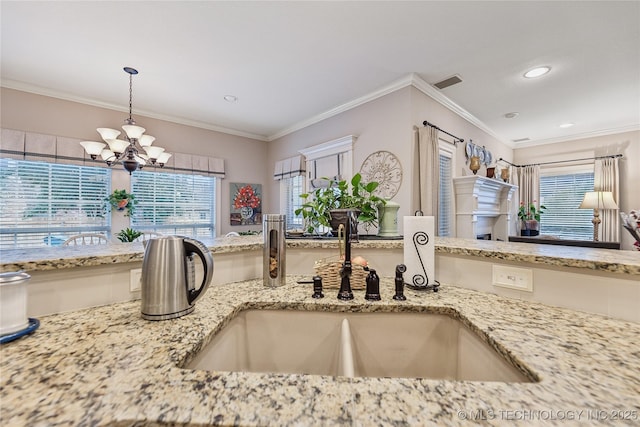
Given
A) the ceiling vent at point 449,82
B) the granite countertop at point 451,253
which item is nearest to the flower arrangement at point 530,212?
the ceiling vent at point 449,82

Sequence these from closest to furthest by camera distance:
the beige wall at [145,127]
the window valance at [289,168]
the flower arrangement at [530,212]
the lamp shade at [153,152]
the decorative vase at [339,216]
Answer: the decorative vase at [339,216] → the lamp shade at [153,152] → the beige wall at [145,127] → the window valance at [289,168] → the flower arrangement at [530,212]

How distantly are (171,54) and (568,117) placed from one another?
17.0 ft

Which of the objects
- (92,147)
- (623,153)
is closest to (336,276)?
(92,147)

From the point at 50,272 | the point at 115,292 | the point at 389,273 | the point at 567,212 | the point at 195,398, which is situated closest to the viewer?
the point at 195,398

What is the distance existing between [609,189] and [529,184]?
3.47 feet

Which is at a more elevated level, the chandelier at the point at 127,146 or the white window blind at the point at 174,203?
the chandelier at the point at 127,146

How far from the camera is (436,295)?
1.02 meters

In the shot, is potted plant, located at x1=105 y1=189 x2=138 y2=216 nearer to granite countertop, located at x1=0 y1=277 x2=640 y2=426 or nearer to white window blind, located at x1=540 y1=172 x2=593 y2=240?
granite countertop, located at x1=0 y1=277 x2=640 y2=426

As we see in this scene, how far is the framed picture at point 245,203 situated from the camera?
4.45 meters

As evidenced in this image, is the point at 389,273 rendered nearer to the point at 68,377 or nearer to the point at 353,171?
the point at 68,377

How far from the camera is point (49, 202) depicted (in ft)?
9.91

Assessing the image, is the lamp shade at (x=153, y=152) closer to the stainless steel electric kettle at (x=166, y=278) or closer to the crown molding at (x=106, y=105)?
the crown molding at (x=106, y=105)

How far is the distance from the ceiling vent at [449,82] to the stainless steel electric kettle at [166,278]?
305 centimetres

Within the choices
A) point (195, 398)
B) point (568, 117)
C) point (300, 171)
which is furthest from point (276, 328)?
point (568, 117)
